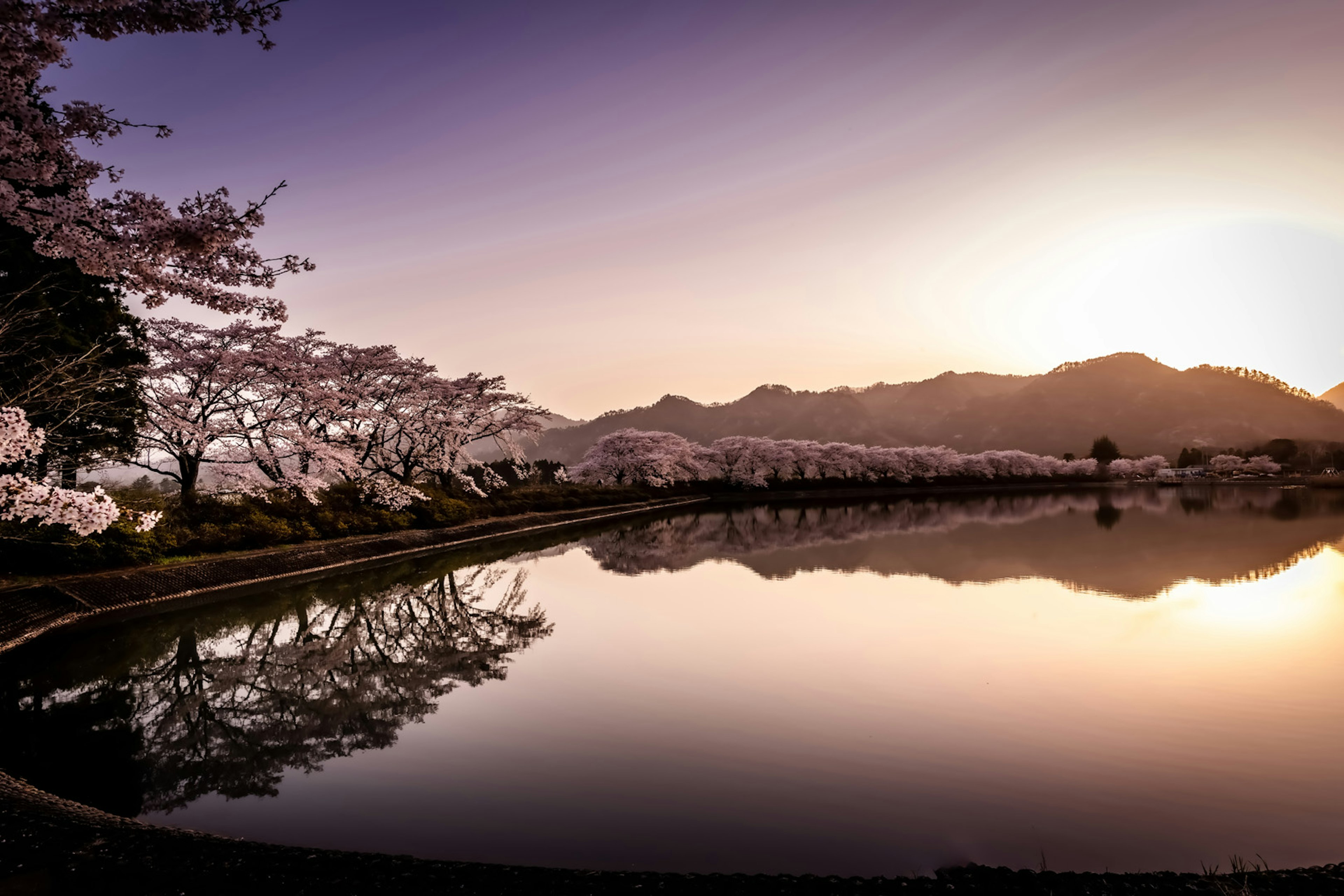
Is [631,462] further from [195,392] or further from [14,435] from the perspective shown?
[14,435]

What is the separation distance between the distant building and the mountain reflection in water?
2456 inches

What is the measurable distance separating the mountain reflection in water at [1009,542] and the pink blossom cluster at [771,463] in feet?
48.6

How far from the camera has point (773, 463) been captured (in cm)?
8094

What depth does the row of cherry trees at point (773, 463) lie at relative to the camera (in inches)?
2542

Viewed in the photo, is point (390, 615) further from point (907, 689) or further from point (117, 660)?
point (907, 689)

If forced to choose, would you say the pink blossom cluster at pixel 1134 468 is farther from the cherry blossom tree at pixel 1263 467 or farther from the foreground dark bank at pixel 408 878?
the foreground dark bank at pixel 408 878

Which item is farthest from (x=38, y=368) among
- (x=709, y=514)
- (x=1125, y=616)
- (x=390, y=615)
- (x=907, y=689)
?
(x=709, y=514)

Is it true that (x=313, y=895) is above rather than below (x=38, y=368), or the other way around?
below

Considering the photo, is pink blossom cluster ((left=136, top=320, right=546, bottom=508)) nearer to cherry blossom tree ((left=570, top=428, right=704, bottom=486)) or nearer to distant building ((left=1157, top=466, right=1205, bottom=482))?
cherry blossom tree ((left=570, top=428, right=704, bottom=486))

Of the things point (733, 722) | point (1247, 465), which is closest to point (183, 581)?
point (733, 722)

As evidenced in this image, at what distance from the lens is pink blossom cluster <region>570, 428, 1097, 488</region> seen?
64.6 m

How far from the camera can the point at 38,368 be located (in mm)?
16938

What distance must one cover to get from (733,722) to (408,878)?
4852mm

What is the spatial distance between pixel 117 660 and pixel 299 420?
51.9 feet
